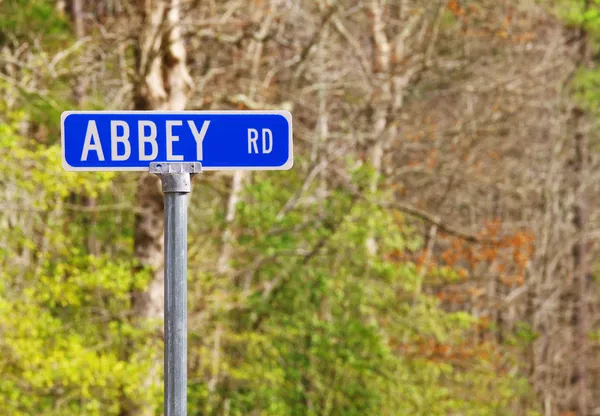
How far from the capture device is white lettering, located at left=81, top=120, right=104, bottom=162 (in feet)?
10.2

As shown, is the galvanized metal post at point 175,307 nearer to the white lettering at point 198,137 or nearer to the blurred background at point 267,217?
the white lettering at point 198,137


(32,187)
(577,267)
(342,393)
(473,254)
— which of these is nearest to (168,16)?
(32,187)

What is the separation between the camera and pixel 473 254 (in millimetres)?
14523

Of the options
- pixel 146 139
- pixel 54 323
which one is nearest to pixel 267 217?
pixel 54 323

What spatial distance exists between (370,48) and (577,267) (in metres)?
8.28

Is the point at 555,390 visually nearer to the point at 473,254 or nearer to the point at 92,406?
the point at 473,254

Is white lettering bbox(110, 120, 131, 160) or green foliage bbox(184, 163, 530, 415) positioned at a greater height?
white lettering bbox(110, 120, 131, 160)

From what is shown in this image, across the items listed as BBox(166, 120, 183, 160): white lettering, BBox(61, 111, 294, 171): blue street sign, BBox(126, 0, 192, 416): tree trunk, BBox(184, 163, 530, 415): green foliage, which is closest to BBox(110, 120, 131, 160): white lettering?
BBox(61, 111, 294, 171): blue street sign

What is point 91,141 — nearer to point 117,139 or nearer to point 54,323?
point 117,139

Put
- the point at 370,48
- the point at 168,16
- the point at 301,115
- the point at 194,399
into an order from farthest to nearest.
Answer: the point at 370,48 → the point at 301,115 → the point at 194,399 → the point at 168,16

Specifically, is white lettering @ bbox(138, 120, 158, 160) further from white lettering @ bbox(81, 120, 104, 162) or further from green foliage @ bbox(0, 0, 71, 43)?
green foliage @ bbox(0, 0, 71, 43)

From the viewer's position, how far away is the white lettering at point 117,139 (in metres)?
3.08

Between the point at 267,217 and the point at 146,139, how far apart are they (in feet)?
24.9

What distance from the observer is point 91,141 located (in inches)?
123
